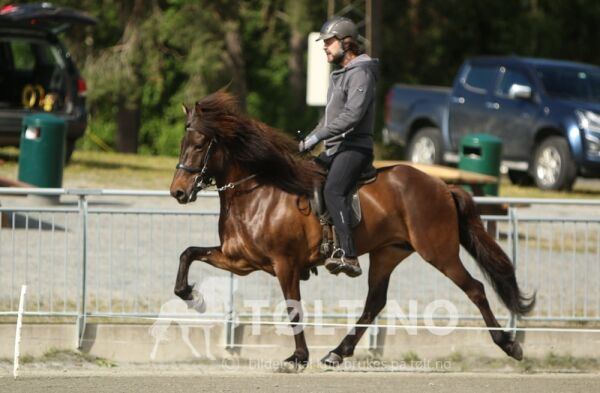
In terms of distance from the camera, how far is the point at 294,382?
10172mm

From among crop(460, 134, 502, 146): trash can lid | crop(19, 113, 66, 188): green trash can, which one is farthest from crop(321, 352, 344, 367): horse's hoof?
crop(460, 134, 502, 146): trash can lid

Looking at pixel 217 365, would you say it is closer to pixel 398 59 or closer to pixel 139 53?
pixel 139 53

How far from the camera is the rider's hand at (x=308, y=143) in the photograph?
33.7 feet

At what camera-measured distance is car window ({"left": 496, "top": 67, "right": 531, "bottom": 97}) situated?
2252 cm

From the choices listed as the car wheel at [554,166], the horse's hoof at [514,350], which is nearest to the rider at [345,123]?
the horse's hoof at [514,350]

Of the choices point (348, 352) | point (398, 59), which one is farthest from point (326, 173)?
point (398, 59)

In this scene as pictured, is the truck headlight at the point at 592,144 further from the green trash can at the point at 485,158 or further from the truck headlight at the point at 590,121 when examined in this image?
the green trash can at the point at 485,158

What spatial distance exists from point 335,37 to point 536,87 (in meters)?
12.4

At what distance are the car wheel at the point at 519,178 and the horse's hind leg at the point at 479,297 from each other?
41.4ft

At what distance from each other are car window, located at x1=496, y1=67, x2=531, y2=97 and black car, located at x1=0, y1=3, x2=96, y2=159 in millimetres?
6792

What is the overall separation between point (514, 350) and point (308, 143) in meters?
2.27

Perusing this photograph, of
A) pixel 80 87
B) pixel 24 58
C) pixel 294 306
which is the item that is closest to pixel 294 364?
pixel 294 306

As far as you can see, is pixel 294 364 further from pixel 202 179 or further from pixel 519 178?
pixel 519 178

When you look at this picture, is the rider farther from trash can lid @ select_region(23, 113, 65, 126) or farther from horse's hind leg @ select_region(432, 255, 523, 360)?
trash can lid @ select_region(23, 113, 65, 126)
